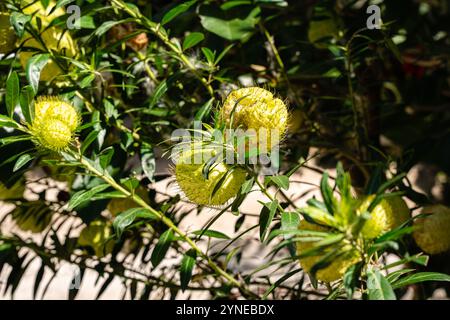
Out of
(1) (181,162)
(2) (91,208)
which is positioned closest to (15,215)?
(2) (91,208)

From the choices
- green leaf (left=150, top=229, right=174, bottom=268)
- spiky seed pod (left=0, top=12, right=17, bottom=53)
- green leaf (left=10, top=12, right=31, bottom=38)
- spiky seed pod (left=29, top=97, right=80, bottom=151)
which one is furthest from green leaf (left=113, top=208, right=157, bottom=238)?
spiky seed pod (left=0, top=12, right=17, bottom=53)

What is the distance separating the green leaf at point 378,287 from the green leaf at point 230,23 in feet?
2.69

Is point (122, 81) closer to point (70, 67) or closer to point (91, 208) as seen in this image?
point (70, 67)

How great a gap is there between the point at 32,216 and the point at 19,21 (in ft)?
2.21

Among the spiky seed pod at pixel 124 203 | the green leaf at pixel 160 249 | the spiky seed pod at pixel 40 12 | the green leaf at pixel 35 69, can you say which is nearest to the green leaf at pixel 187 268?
the green leaf at pixel 160 249

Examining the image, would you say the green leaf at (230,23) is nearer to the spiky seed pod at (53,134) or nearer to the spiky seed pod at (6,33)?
the spiky seed pod at (6,33)

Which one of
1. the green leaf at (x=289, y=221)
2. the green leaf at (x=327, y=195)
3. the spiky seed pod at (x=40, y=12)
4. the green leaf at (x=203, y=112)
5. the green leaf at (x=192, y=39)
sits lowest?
the green leaf at (x=327, y=195)

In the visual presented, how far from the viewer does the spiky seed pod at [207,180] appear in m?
1.00

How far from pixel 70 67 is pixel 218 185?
54cm

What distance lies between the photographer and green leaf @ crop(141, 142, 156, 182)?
4.42 feet

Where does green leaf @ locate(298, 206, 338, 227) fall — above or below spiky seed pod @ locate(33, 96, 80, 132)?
below

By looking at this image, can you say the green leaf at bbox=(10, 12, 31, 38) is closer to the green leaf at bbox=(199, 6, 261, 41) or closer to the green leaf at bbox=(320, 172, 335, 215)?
the green leaf at bbox=(199, 6, 261, 41)

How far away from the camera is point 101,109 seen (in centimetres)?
136

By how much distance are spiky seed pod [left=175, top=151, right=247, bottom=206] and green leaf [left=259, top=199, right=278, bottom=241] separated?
0.19 ft
